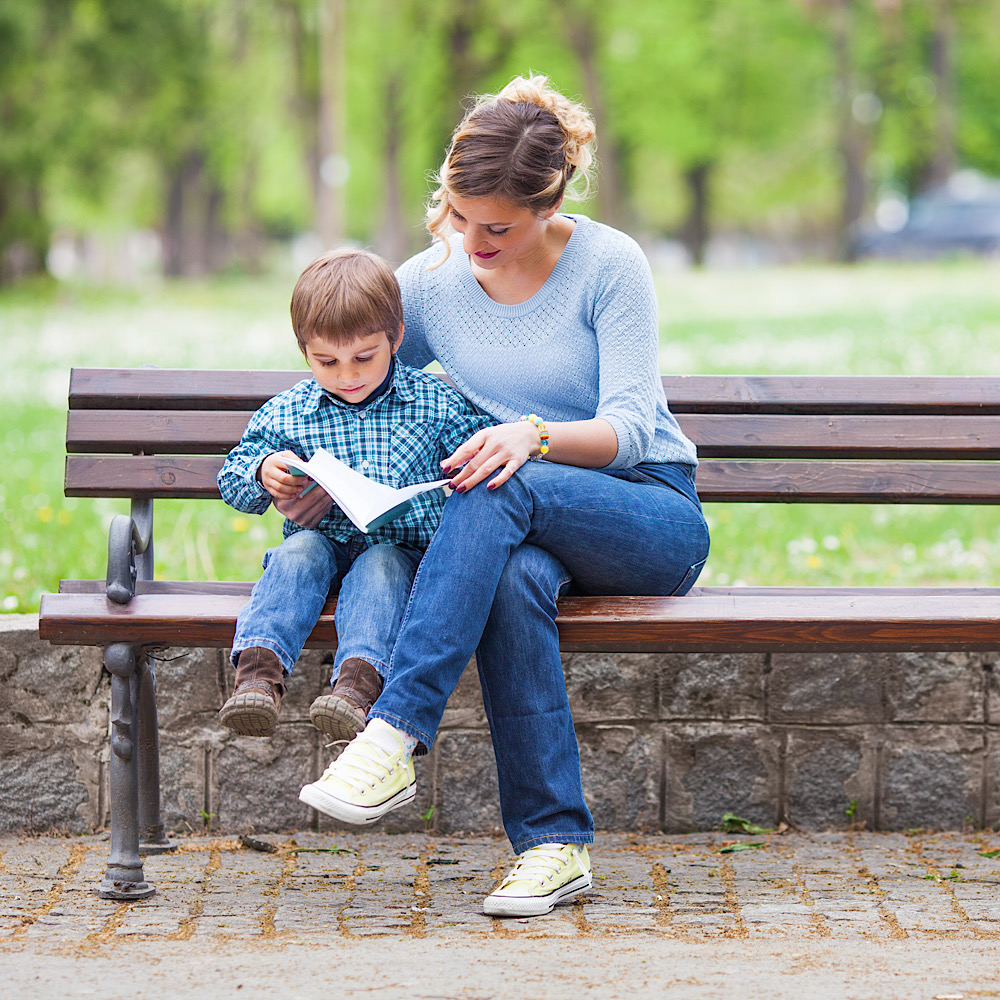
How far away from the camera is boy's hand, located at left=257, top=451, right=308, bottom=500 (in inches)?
124

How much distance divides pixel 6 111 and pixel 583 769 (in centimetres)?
1981

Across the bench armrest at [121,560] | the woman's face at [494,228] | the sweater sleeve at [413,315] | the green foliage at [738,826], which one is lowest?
the green foliage at [738,826]

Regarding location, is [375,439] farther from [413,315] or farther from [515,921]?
[515,921]

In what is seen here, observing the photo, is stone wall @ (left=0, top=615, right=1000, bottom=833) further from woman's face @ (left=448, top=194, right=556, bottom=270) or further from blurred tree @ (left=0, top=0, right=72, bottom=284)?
blurred tree @ (left=0, top=0, right=72, bottom=284)

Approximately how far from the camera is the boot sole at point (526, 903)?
9.70 feet

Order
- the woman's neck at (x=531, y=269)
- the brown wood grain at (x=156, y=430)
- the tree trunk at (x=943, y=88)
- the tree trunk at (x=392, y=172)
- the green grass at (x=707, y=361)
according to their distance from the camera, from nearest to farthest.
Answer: the woman's neck at (x=531, y=269) → the brown wood grain at (x=156, y=430) → the green grass at (x=707, y=361) → the tree trunk at (x=392, y=172) → the tree trunk at (x=943, y=88)

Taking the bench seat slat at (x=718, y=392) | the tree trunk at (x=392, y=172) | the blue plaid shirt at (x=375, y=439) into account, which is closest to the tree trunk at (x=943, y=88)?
the tree trunk at (x=392, y=172)

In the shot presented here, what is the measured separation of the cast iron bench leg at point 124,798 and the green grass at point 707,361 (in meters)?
1.14

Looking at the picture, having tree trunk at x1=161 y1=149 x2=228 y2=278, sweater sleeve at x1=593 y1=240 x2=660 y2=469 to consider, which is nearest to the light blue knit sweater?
sweater sleeve at x1=593 y1=240 x2=660 y2=469

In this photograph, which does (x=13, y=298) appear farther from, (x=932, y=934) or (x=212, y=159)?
(x=932, y=934)

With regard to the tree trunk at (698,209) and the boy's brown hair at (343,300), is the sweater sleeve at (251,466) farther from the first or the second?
the tree trunk at (698,209)

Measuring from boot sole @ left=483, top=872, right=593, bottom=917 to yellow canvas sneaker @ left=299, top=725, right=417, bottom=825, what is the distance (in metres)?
0.30

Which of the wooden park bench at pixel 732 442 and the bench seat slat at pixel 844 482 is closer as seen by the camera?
the wooden park bench at pixel 732 442

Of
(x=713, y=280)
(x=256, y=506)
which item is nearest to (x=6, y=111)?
(x=713, y=280)
